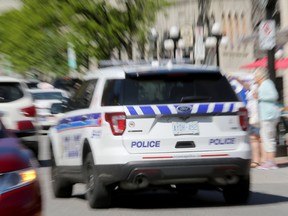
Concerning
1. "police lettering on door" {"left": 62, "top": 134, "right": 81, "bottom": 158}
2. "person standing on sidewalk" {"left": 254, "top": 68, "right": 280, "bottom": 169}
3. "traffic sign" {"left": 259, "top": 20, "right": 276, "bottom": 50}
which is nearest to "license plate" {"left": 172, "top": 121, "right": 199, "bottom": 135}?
"police lettering on door" {"left": 62, "top": 134, "right": 81, "bottom": 158}

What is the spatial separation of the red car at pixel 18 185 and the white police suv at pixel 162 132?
11.2 ft

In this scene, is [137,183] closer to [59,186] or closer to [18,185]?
[59,186]

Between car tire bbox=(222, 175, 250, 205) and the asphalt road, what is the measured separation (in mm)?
103

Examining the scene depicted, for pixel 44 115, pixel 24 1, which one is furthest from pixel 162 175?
pixel 24 1

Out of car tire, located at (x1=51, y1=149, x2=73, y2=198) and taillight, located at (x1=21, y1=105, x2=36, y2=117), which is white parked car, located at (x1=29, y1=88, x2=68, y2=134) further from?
car tire, located at (x1=51, y1=149, x2=73, y2=198)

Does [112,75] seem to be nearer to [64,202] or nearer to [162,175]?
[162,175]

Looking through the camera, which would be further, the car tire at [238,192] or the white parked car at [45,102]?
the white parked car at [45,102]

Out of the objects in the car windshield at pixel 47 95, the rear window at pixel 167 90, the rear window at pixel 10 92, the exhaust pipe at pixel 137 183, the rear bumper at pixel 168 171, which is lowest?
the exhaust pipe at pixel 137 183

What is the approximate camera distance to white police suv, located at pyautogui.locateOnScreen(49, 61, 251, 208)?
31.9 ft

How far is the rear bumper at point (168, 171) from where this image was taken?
31.7 ft

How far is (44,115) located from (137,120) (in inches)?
799

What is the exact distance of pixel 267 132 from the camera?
15312 mm

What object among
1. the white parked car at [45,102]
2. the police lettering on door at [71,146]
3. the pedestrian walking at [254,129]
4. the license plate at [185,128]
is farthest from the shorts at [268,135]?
the white parked car at [45,102]

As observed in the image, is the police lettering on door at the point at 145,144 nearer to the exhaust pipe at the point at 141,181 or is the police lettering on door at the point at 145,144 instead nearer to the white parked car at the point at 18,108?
the exhaust pipe at the point at 141,181
